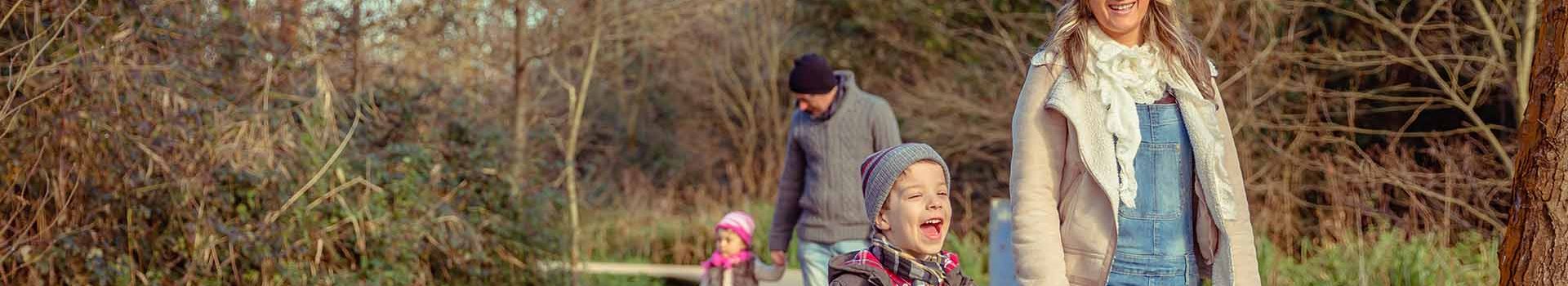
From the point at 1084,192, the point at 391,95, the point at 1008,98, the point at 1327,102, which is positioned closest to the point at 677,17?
the point at 1008,98

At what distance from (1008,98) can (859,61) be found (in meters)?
3.06

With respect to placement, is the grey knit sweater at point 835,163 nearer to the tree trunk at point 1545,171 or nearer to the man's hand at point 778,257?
the man's hand at point 778,257

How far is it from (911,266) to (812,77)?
7.74 ft

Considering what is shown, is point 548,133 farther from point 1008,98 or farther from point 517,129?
point 1008,98

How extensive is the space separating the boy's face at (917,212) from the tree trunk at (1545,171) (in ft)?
4.74

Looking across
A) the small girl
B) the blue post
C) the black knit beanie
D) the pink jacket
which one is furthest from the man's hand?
the pink jacket

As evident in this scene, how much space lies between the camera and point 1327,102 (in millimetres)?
10141

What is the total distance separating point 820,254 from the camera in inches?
204

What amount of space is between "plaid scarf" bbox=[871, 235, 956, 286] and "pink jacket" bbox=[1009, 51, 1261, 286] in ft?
0.98

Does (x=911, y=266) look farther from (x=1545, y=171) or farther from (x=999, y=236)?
(x=999, y=236)

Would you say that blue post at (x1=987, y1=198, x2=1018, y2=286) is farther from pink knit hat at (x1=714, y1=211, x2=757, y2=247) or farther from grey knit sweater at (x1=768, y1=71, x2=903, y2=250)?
pink knit hat at (x1=714, y1=211, x2=757, y2=247)

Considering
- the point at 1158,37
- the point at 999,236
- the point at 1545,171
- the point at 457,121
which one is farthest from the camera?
the point at 457,121

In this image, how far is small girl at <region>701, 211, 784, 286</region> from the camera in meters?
5.09

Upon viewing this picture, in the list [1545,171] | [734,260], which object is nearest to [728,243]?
[734,260]
